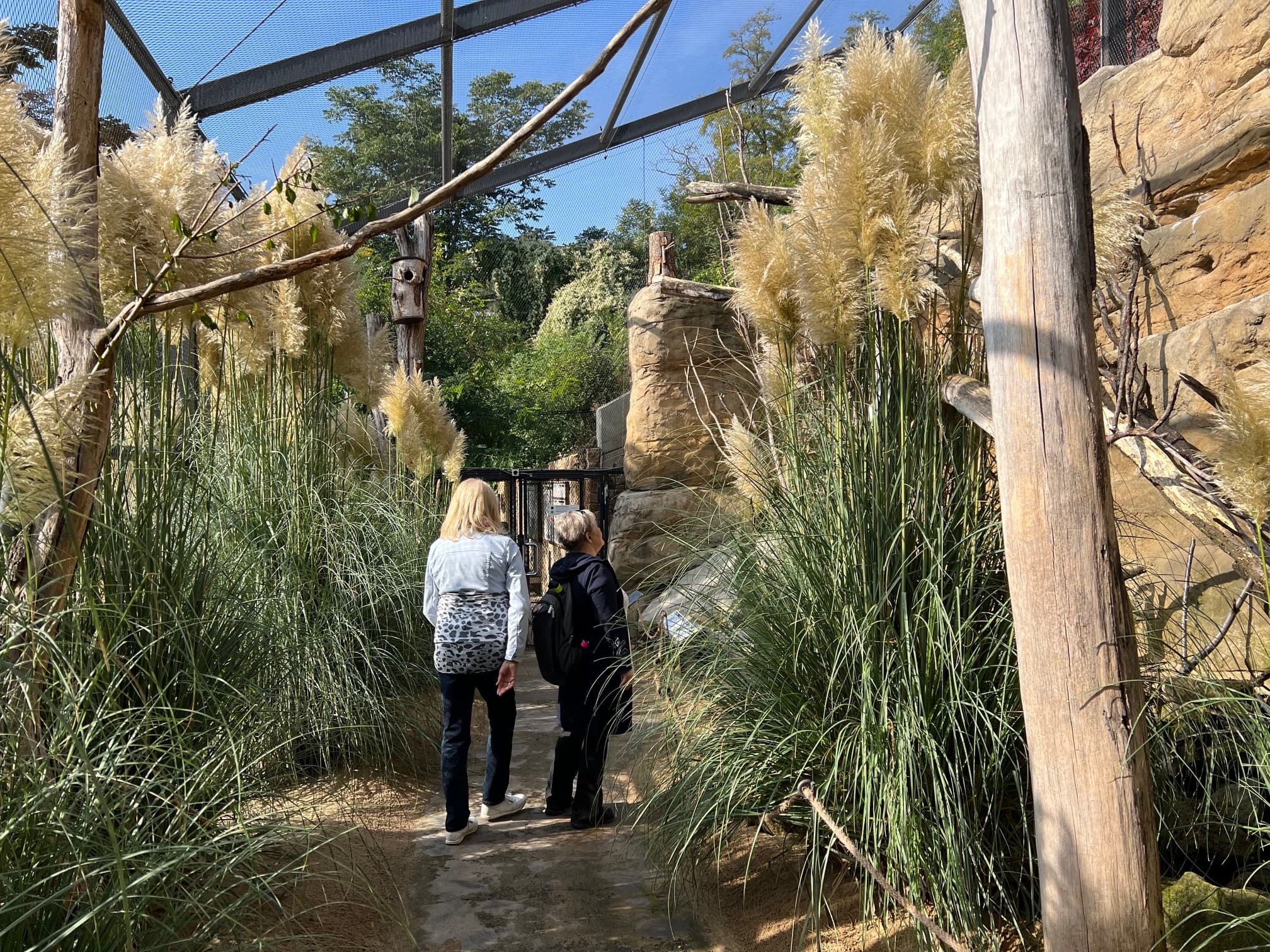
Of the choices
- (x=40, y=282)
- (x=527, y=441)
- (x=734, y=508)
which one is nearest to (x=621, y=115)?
(x=527, y=441)

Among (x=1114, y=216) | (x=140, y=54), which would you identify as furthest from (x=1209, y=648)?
(x=140, y=54)

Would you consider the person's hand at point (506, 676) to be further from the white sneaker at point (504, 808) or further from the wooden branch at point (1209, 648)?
the wooden branch at point (1209, 648)

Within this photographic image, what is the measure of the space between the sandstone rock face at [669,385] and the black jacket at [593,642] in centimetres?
491

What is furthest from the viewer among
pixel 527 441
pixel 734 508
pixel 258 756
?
pixel 527 441

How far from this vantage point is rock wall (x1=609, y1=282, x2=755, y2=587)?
8.88 metres

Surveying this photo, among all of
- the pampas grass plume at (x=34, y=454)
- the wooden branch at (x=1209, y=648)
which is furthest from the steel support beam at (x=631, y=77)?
the pampas grass plume at (x=34, y=454)

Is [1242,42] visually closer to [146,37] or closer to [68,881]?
[68,881]

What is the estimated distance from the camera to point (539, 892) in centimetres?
329

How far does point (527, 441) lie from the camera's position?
46.8ft

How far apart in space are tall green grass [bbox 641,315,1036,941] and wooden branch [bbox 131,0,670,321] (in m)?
1.21

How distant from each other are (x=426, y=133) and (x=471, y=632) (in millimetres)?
8470

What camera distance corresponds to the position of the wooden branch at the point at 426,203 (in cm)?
220

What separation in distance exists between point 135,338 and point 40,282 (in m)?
1.22

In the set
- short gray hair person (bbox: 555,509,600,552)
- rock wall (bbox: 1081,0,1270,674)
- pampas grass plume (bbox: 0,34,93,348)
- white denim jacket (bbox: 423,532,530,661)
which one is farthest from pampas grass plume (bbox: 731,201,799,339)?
pampas grass plume (bbox: 0,34,93,348)
